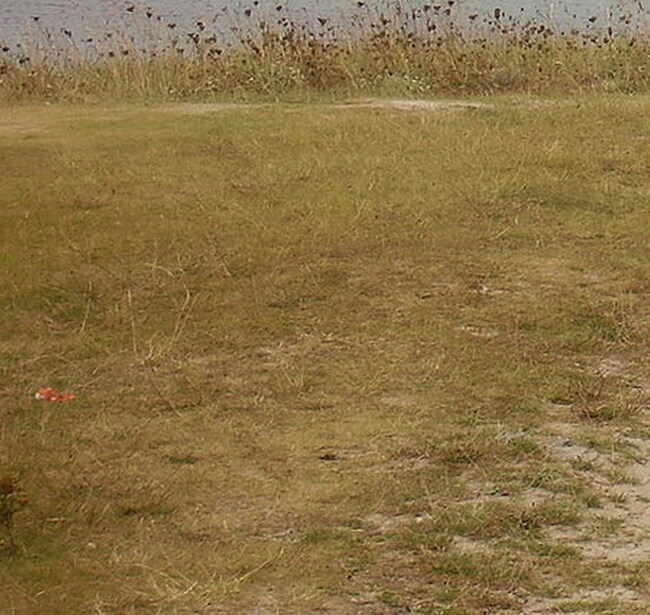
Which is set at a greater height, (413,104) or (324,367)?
(413,104)

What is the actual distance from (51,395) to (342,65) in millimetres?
7037

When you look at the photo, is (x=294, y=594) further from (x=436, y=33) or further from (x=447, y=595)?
(x=436, y=33)

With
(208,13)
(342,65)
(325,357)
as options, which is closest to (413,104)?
(342,65)

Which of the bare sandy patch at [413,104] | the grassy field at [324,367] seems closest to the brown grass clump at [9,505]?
the grassy field at [324,367]

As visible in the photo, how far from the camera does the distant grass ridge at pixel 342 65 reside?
1093 centimetres

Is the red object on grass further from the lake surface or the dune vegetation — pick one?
the lake surface

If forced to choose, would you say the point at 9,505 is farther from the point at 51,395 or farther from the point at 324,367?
the point at 324,367

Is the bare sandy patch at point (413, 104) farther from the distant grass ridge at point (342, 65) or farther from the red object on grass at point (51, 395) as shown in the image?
the red object on grass at point (51, 395)

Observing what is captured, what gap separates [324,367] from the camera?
4.97 m

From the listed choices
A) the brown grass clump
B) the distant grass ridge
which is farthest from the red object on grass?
the distant grass ridge

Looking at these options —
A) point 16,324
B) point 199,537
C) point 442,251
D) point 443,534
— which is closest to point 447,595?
point 443,534

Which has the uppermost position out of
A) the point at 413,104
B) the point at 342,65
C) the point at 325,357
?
the point at 342,65

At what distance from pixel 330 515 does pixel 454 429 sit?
752 mm

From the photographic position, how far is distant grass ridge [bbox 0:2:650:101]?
10930 mm
